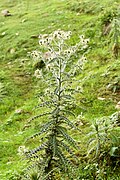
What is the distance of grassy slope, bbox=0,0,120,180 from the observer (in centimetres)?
1050

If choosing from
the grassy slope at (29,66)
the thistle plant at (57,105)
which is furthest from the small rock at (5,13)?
the thistle plant at (57,105)


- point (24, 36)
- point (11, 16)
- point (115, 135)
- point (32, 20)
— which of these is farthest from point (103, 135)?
point (11, 16)

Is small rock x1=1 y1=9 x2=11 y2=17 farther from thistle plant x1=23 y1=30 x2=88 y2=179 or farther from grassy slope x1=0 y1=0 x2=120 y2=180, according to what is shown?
thistle plant x1=23 y1=30 x2=88 y2=179

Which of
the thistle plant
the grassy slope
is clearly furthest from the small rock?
the thistle plant

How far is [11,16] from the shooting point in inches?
941

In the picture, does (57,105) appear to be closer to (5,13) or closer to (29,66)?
(29,66)

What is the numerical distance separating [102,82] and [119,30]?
212cm

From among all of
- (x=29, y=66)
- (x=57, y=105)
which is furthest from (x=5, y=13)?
(x=57, y=105)

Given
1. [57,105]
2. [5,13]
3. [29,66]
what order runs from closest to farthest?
1. [57,105]
2. [29,66]
3. [5,13]

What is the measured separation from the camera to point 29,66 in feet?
52.7

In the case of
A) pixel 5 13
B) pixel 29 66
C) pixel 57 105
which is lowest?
pixel 29 66

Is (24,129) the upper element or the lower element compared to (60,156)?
lower

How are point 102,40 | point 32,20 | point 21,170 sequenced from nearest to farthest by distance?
point 21,170, point 102,40, point 32,20

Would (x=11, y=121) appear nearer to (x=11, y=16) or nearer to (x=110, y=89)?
(x=110, y=89)
